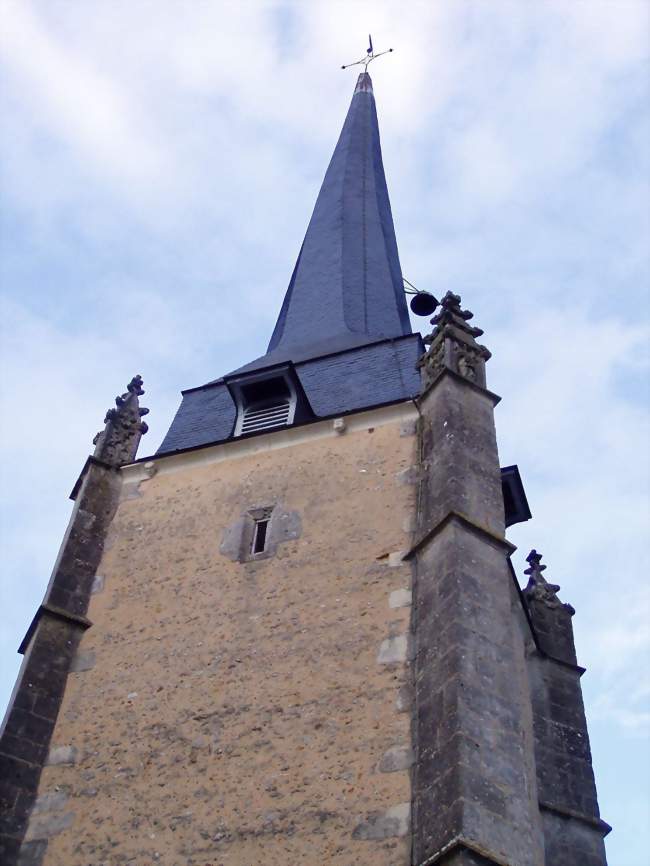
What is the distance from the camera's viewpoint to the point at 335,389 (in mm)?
12336

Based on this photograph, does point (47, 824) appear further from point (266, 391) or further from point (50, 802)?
point (266, 391)

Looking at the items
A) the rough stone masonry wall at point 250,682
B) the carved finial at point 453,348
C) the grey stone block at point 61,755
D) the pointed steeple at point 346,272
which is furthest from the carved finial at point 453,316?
the grey stone block at point 61,755

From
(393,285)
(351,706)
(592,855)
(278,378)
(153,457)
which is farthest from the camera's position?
(393,285)

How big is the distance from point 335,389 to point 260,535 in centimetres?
247

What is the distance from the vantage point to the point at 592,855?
968cm

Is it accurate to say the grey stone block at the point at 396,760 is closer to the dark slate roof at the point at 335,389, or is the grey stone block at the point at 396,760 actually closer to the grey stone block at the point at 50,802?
the grey stone block at the point at 50,802

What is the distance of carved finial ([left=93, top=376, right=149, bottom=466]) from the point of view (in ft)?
38.1

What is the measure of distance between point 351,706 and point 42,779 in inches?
86.0

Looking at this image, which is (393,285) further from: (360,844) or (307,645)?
(360,844)

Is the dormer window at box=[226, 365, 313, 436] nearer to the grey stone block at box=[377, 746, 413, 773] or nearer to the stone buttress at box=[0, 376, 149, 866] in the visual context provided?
the stone buttress at box=[0, 376, 149, 866]

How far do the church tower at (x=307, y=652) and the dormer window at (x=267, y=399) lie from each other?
26mm

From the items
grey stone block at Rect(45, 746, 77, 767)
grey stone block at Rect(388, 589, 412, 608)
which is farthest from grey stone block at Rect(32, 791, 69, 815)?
grey stone block at Rect(388, 589, 412, 608)

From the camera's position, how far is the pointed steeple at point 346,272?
47.2 ft

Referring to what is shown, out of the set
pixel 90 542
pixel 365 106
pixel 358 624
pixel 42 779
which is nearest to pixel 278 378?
pixel 90 542
